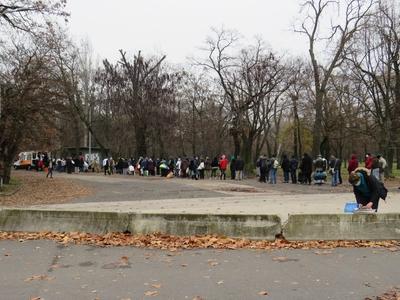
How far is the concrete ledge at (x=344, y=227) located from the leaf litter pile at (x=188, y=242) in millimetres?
173

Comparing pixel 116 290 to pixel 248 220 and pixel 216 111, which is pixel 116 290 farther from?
pixel 216 111

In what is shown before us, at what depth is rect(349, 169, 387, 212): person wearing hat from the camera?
36.0ft

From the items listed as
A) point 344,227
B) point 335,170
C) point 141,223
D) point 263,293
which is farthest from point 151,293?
point 335,170

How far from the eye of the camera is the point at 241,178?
119 feet

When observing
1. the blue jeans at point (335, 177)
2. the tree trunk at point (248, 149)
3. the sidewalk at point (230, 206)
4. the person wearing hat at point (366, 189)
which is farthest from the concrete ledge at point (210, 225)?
the tree trunk at point (248, 149)

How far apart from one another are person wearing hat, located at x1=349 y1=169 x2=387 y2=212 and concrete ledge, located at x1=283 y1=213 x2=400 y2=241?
0.56 meters

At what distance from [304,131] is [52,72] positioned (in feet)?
153

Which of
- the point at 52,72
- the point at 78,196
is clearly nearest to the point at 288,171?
the point at 78,196

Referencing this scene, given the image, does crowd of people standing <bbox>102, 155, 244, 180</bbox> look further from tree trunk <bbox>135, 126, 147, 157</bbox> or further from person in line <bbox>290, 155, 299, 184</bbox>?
tree trunk <bbox>135, 126, 147, 157</bbox>

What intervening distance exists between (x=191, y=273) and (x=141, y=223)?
11.1 feet

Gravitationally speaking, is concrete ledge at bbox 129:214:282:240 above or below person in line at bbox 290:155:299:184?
below

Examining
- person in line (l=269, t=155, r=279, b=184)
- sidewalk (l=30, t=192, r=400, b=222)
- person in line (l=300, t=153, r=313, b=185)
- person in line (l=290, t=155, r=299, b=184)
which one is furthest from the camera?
person in line (l=290, t=155, r=299, b=184)

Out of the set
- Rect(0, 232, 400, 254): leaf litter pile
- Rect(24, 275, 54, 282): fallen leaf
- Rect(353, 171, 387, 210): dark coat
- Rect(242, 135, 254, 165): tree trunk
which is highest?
Rect(242, 135, 254, 165): tree trunk

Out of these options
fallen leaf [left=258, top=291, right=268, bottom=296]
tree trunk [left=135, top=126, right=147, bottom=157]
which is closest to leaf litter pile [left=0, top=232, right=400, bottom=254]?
fallen leaf [left=258, top=291, right=268, bottom=296]
